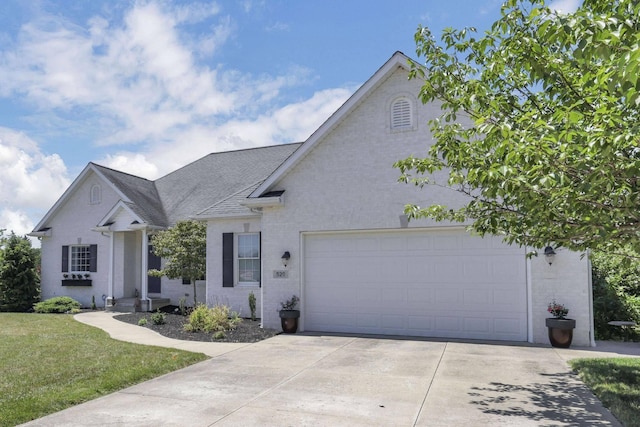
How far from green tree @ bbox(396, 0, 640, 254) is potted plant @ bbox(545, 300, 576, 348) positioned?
4893 millimetres

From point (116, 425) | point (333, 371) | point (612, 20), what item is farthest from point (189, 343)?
point (612, 20)

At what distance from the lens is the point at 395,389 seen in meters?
6.72

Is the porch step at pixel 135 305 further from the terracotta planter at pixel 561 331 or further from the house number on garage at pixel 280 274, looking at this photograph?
the terracotta planter at pixel 561 331

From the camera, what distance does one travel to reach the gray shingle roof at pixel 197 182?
18781 millimetres

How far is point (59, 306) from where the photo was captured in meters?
18.0

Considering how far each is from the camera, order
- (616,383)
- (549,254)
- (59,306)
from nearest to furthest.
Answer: (616,383)
(549,254)
(59,306)

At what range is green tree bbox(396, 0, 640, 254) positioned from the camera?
3.27 m

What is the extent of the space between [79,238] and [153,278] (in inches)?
173

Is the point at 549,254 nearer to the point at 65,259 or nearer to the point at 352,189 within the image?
the point at 352,189

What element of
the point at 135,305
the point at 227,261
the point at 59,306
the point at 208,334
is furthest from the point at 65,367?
the point at 59,306

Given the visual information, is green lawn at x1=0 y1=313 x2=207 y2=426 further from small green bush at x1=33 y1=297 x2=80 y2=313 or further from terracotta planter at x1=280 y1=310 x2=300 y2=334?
small green bush at x1=33 y1=297 x2=80 y2=313

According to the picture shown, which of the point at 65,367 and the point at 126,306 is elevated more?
the point at 65,367

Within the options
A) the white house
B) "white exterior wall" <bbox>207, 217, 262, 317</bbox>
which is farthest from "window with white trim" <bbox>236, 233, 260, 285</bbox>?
"white exterior wall" <bbox>207, 217, 262, 317</bbox>

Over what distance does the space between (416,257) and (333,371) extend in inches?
181
